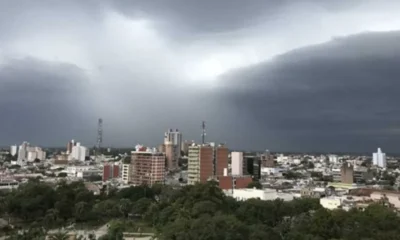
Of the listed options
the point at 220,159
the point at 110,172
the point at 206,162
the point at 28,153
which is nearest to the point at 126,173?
the point at 110,172

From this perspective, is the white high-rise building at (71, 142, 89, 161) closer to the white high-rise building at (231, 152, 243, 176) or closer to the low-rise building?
the white high-rise building at (231, 152, 243, 176)

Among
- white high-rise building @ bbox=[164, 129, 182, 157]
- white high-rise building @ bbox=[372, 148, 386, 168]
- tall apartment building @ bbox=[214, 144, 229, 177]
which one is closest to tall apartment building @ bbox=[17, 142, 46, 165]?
white high-rise building @ bbox=[164, 129, 182, 157]

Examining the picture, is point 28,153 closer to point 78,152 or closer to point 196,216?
point 78,152

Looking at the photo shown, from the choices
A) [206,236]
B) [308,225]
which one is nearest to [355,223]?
[308,225]

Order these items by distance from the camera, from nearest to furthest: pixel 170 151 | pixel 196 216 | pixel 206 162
Result: pixel 196 216 → pixel 206 162 → pixel 170 151

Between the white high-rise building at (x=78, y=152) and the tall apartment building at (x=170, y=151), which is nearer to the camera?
the tall apartment building at (x=170, y=151)

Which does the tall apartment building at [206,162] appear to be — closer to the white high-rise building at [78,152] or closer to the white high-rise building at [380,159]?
the white high-rise building at [78,152]

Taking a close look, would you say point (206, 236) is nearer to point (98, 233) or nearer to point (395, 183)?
point (98, 233)

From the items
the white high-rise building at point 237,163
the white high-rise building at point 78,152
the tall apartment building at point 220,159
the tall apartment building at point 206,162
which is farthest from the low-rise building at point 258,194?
the white high-rise building at point 78,152
